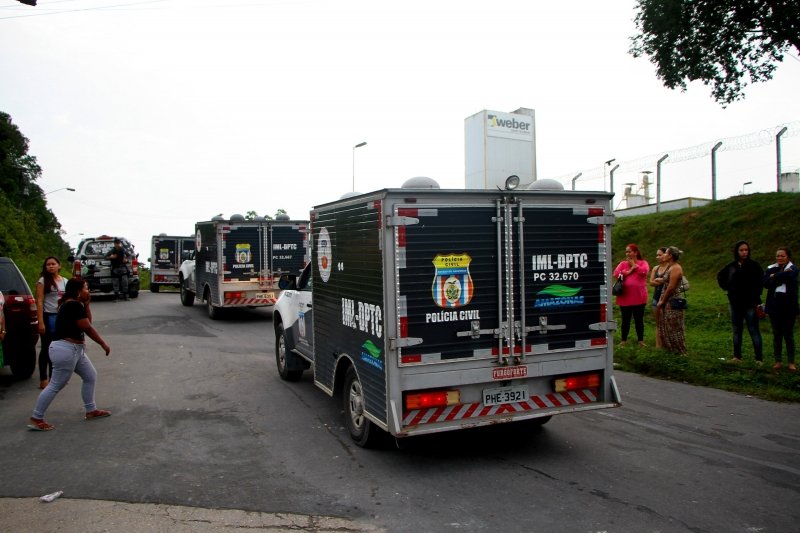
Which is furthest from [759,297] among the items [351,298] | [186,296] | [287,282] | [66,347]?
[186,296]

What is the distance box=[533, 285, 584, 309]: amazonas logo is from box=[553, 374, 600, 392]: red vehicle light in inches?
27.4

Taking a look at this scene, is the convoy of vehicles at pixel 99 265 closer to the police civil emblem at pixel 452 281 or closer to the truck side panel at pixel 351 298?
the truck side panel at pixel 351 298

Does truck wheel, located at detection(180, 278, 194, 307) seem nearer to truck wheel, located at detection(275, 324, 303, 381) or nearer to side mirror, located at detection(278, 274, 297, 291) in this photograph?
truck wheel, located at detection(275, 324, 303, 381)


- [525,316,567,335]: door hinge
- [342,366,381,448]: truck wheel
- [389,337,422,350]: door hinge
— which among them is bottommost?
[342,366,381,448]: truck wheel

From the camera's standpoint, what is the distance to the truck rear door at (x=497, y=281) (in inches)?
210

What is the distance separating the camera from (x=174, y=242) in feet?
88.9

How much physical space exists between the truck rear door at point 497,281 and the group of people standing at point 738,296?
165 inches

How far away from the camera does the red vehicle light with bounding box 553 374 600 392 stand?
5.85m

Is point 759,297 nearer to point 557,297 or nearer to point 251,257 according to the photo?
point 557,297

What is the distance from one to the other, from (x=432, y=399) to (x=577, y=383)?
4.92 feet

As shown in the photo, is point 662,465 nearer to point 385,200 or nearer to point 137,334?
point 385,200

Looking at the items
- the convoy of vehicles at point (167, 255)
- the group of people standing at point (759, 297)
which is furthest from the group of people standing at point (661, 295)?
the convoy of vehicles at point (167, 255)

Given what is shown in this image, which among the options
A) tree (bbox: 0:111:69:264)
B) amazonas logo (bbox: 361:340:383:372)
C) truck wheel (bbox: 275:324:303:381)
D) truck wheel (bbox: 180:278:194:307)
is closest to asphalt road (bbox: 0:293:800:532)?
truck wheel (bbox: 275:324:303:381)

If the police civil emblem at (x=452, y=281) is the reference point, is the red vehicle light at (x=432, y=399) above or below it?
below
